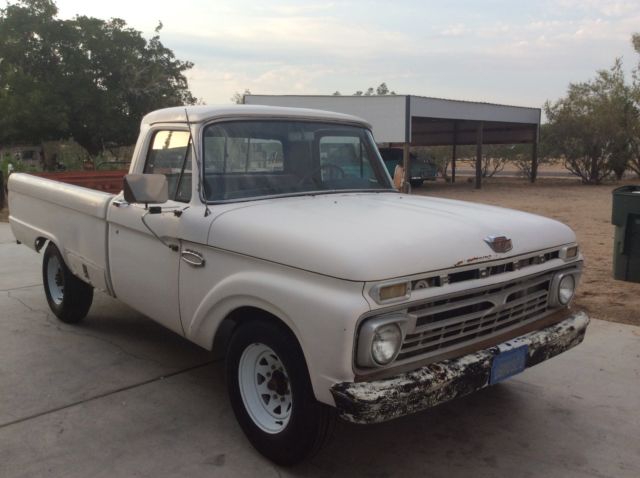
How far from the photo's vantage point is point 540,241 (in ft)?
10.8

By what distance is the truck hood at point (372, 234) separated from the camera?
2.64 metres

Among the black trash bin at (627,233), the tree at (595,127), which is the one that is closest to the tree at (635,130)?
the tree at (595,127)

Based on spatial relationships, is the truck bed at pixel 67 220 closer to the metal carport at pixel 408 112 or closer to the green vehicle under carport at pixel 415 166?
the metal carport at pixel 408 112

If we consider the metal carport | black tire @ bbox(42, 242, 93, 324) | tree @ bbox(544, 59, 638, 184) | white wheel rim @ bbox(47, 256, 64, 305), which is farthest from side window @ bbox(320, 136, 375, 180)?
tree @ bbox(544, 59, 638, 184)

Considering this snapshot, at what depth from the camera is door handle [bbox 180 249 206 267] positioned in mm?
3359

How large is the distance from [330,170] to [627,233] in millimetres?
4234

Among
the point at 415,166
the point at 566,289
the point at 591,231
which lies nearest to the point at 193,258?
→ the point at 566,289

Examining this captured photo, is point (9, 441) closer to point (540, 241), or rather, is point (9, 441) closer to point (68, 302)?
point (68, 302)

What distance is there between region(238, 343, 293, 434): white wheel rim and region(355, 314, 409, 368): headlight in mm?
574

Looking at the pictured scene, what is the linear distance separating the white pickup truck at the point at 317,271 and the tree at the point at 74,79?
2700 centimetres

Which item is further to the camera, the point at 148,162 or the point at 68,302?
the point at 68,302

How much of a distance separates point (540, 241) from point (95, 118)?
31037 mm

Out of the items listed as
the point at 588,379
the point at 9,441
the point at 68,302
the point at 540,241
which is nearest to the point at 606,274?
the point at 588,379

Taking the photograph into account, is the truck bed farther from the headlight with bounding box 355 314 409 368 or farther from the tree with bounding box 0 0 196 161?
the tree with bounding box 0 0 196 161
